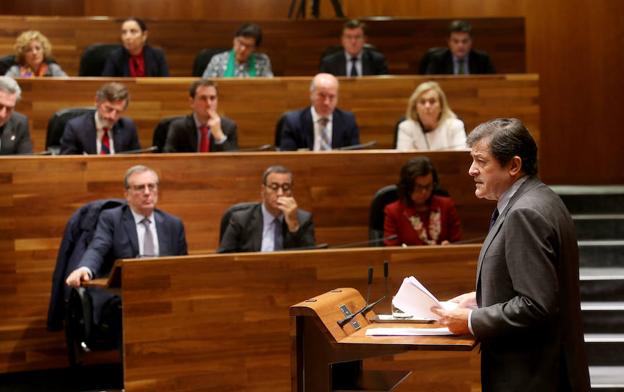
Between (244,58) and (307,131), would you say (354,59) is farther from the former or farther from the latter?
(307,131)

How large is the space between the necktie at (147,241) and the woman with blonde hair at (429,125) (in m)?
1.40

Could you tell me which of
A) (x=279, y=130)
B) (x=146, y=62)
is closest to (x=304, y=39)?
(x=146, y=62)

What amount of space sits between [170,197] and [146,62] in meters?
1.72

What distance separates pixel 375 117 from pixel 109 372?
2.03 metres

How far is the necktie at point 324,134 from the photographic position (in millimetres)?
5004

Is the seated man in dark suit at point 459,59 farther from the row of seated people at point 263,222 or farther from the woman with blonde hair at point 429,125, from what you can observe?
the row of seated people at point 263,222

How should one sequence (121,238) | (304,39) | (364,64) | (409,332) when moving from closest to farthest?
(409,332)
(121,238)
(364,64)
(304,39)

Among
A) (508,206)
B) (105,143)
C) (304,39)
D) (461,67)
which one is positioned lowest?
(508,206)

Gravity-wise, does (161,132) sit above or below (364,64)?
below

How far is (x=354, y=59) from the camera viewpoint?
19.5ft

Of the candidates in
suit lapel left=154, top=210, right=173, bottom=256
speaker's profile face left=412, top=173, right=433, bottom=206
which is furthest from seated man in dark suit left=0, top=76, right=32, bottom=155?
speaker's profile face left=412, top=173, right=433, bottom=206

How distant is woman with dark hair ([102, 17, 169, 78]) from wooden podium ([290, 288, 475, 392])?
3.62 metres

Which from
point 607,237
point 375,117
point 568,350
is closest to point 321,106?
point 375,117

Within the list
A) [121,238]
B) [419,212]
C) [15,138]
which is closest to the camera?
[121,238]
